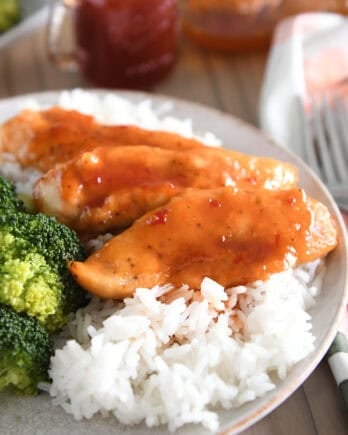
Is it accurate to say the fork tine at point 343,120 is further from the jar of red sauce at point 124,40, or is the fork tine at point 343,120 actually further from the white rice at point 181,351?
the white rice at point 181,351

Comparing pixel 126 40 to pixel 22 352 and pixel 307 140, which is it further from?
pixel 22 352

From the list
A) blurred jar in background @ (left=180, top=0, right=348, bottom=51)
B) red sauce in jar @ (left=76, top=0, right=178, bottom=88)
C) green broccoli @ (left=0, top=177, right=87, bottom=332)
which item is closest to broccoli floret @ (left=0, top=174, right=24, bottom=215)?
green broccoli @ (left=0, top=177, right=87, bottom=332)

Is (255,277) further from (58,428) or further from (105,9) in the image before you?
(105,9)

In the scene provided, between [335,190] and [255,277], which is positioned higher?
[255,277]

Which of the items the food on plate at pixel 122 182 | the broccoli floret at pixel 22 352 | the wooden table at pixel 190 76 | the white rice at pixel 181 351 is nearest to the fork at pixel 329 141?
the wooden table at pixel 190 76

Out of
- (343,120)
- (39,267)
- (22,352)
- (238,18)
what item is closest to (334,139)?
(343,120)

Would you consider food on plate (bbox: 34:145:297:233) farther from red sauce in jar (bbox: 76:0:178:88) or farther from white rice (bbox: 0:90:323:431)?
red sauce in jar (bbox: 76:0:178:88)

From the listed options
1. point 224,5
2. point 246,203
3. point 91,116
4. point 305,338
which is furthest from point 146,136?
point 224,5

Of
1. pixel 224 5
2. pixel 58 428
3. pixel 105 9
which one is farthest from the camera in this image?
pixel 224 5

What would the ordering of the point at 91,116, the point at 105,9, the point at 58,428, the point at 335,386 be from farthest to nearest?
the point at 105,9
the point at 91,116
the point at 335,386
the point at 58,428
